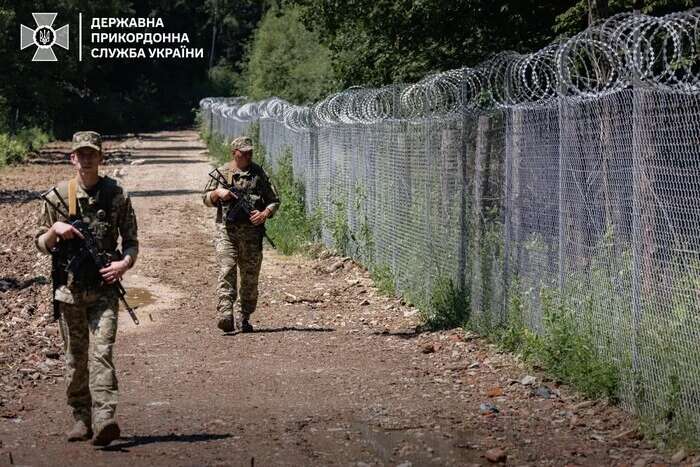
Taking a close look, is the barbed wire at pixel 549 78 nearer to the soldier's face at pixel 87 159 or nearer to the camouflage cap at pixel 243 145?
the camouflage cap at pixel 243 145

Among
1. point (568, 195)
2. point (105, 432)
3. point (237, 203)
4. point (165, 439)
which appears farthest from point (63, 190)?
point (237, 203)

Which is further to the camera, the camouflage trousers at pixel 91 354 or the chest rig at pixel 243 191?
the chest rig at pixel 243 191

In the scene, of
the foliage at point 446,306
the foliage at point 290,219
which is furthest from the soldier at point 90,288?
the foliage at point 290,219

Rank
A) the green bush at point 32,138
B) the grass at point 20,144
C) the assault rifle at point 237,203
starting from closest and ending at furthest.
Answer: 1. the assault rifle at point 237,203
2. the grass at point 20,144
3. the green bush at point 32,138

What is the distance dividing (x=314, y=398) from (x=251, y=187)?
9.73 ft

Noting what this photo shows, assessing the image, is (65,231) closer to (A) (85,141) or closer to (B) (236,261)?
(A) (85,141)

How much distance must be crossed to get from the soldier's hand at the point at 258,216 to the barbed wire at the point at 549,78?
5.96 feet

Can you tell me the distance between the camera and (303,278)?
1508 cm

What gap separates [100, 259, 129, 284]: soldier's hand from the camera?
6781mm

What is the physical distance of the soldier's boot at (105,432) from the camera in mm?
6730

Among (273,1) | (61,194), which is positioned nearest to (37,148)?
(273,1)

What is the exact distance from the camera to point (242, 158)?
1087cm

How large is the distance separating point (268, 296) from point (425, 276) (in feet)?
8.34

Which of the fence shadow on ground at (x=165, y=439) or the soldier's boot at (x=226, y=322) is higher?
the soldier's boot at (x=226, y=322)
